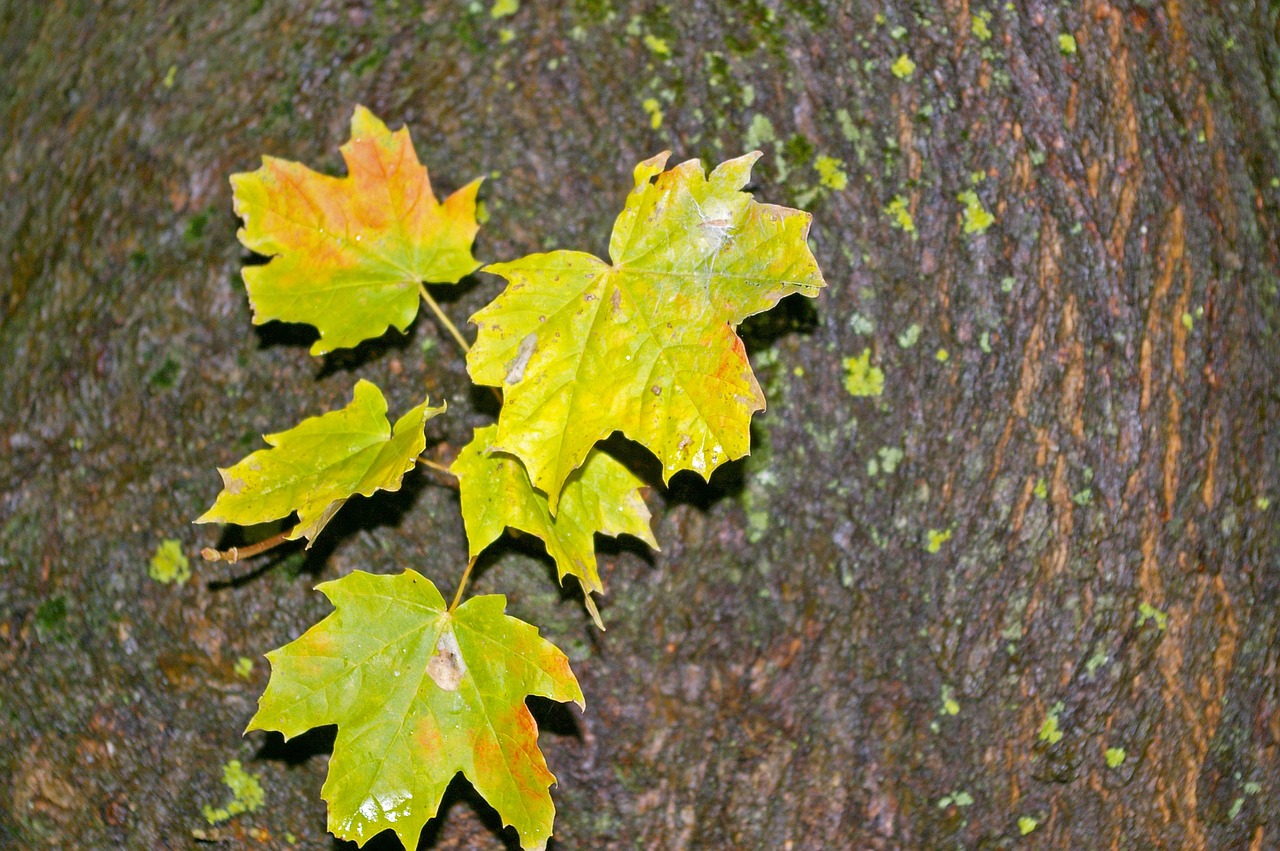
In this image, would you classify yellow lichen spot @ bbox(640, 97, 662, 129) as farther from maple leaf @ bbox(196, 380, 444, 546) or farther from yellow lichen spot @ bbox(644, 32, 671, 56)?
maple leaf @ bbox(196, 380, 444, 546)

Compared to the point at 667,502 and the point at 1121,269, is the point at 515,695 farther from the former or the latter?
the point at 1121,269

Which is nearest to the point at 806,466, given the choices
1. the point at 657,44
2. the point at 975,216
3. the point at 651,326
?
the point at 651,326

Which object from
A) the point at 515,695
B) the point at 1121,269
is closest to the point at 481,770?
the point at 515,695

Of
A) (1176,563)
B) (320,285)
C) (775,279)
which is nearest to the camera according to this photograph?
(775,279)

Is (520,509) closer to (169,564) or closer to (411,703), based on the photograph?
(411,703)

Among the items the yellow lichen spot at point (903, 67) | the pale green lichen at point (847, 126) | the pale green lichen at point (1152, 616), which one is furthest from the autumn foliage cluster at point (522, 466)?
the pale green lichen at point (1152, 616)

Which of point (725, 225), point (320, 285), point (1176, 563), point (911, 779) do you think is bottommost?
point (911, 779)

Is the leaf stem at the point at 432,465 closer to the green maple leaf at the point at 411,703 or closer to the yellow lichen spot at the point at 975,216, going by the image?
the green maple leaf at the point at 411,703

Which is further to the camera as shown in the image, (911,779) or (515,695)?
(911,779)
